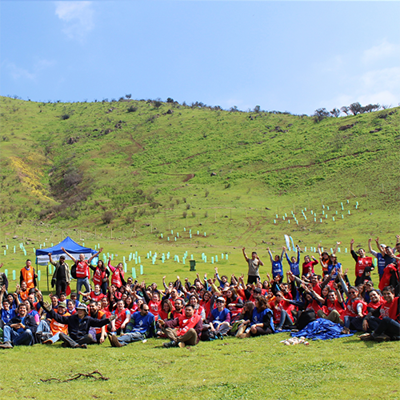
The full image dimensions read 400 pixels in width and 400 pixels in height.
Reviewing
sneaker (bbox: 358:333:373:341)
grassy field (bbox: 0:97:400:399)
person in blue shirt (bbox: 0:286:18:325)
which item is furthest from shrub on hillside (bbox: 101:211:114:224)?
sneaker (bbox: 358:333:373:341)

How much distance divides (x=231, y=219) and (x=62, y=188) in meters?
43.0

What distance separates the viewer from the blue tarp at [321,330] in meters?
9.26

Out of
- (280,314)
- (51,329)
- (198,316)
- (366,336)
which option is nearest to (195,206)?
(280,314)

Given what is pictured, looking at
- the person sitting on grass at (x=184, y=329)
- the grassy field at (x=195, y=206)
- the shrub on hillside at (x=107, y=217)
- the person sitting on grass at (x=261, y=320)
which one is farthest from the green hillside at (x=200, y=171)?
the person sitting on grass at (x=184, y=329)

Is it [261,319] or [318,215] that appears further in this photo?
[318,215]

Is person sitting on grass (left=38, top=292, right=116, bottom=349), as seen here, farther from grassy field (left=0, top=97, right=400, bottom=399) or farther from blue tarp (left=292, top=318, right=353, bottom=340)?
blue tarp (left=292, top=318, right=353, bottom=340)

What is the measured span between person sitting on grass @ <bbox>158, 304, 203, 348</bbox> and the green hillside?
30.6 meters

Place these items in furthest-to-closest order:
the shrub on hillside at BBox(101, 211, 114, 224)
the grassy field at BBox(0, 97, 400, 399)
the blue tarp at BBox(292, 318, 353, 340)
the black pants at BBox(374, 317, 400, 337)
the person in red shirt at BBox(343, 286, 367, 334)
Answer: the shrub on hillside at BBox(101, 211, 114, 224), the person in red shirt at BBox(343, 286, 367, 334), the blue tarp at BBox(292, 318, 353, 340), the black pants at BBox(374, 317, 400, 337), the grassy field at BBox(0, 97, 400, 399)

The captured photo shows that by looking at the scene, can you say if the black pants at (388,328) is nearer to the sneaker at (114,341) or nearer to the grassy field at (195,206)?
the grassy field at (195,206)

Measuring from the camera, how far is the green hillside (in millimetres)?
49594

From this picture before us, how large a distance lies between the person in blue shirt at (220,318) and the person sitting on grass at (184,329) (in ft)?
1.73

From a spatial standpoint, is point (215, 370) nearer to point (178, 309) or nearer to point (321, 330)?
point (178, 309)

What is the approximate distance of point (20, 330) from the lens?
390 inches

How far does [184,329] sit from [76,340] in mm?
2720
